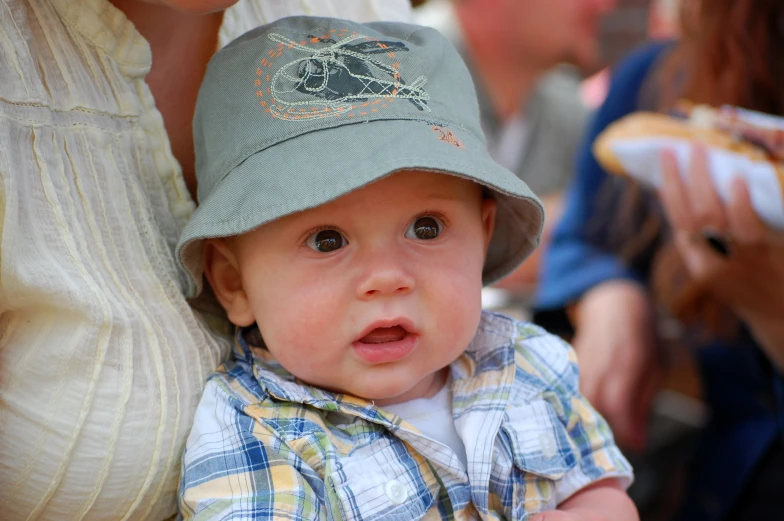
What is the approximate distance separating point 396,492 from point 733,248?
1043 mm

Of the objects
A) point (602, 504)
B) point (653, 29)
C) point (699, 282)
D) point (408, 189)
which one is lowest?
point (653, 29)

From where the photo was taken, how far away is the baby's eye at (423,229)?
94 centimetres

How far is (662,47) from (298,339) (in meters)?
1.69

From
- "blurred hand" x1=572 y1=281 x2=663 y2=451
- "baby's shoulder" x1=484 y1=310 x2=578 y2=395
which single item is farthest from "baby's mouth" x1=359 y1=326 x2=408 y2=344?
"blurred hand" x1=572 y1=281 x2=663 y2=451

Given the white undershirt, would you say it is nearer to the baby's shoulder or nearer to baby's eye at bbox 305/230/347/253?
the baby's shoulder

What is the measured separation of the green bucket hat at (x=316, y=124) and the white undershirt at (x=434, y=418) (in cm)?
27

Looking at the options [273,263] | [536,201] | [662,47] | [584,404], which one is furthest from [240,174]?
[662,47]

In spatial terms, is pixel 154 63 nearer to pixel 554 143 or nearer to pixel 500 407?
pixel 500 407

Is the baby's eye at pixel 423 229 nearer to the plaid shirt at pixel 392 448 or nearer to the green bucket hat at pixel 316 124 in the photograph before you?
the green bucket hat at pixel 316 124

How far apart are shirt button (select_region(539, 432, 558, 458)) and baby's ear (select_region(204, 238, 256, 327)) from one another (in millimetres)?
367

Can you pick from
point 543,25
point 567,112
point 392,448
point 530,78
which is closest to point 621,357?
point 392,448

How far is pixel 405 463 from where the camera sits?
94 cm

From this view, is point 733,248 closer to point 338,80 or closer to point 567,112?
point 338,80

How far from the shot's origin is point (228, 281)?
1.00 m
